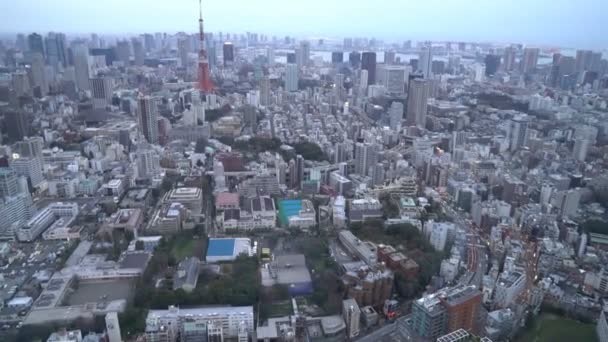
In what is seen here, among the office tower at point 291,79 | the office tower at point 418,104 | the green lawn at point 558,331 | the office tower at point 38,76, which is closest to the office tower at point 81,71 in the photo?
the office tower at point 38,76

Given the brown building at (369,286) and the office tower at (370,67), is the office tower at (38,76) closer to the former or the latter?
the office tower at (370,67)

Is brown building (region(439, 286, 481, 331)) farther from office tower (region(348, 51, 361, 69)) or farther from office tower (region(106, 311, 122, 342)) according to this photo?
office tower (region(348, 51, 361, 69))

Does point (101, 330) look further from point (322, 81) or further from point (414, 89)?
point (322, 81)

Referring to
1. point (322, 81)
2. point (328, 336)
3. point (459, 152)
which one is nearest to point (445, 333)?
point (328, 336)

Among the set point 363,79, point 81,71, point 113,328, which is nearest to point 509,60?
point 363,79

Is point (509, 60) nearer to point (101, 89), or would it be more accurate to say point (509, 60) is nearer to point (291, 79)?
point (291, 79)

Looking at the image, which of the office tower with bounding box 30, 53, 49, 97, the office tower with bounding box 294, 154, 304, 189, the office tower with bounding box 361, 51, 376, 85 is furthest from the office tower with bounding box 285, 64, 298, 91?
the office tower with bounding box 294, 154, 304, 189
